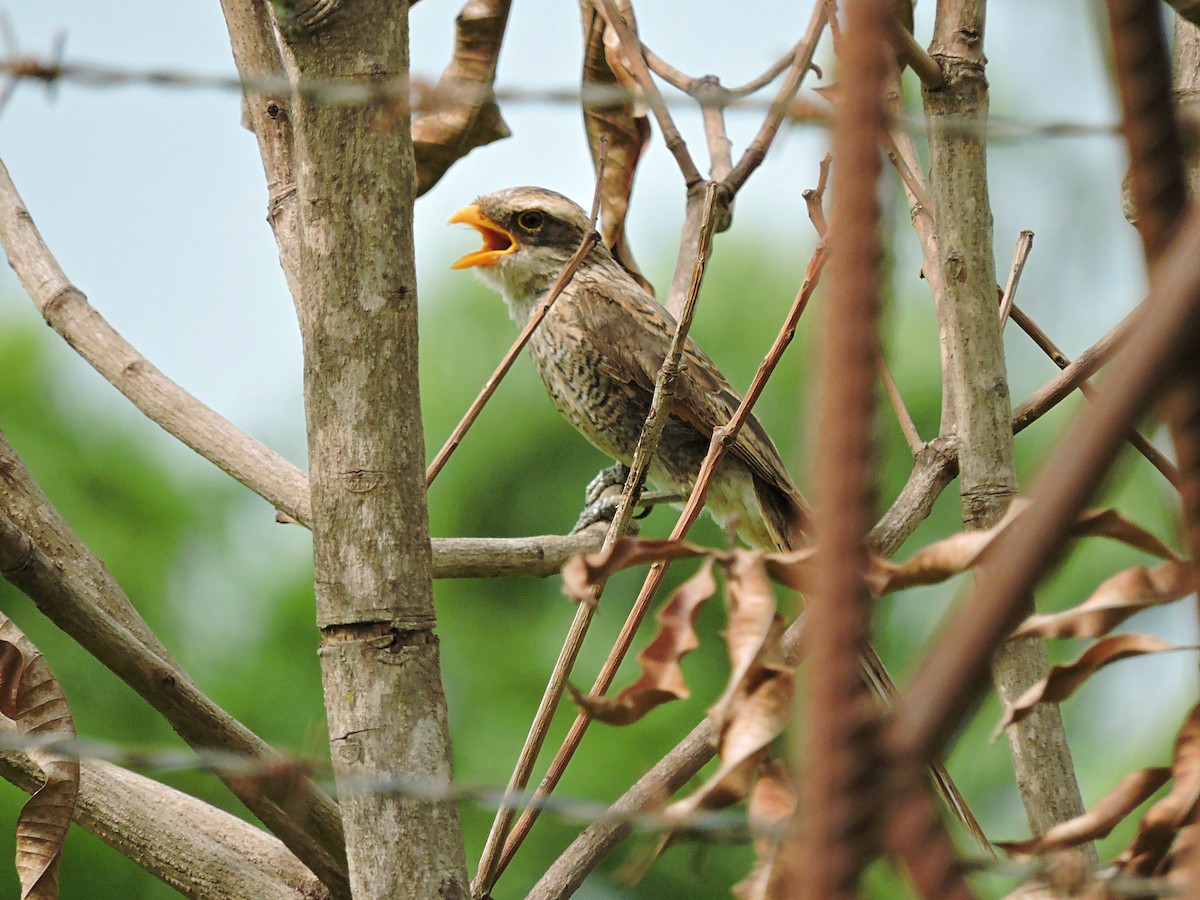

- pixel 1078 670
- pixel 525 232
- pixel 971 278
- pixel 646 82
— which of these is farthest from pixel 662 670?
pixel 525 232

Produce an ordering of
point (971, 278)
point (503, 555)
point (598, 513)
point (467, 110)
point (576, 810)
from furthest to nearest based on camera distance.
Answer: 1. point (598, 513)
2. point (503, 555)
3. point (467, 110)
4. point (971, 278)
5. point (576, 810)

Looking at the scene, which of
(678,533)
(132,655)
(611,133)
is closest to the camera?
(132,655)

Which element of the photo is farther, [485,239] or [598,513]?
[485,239]

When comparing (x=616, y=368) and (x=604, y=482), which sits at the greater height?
(x=616, y=368)

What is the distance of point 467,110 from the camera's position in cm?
230

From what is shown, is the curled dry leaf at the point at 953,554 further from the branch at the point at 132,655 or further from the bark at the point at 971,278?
the bark at the point at 971,278

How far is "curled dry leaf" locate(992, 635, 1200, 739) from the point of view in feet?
2.94

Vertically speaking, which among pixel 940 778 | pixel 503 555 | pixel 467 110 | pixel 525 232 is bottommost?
pixel 940 778

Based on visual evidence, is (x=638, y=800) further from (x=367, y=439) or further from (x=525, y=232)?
(x=525, y=232)

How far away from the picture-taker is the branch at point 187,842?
150 centimetres

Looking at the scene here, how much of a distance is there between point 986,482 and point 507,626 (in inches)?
326

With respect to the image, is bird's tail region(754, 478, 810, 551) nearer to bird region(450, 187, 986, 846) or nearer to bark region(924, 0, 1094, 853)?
bird region(450, 187, 986, 846)

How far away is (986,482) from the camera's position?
1.65 meters

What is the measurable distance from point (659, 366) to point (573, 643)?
2025 mm
